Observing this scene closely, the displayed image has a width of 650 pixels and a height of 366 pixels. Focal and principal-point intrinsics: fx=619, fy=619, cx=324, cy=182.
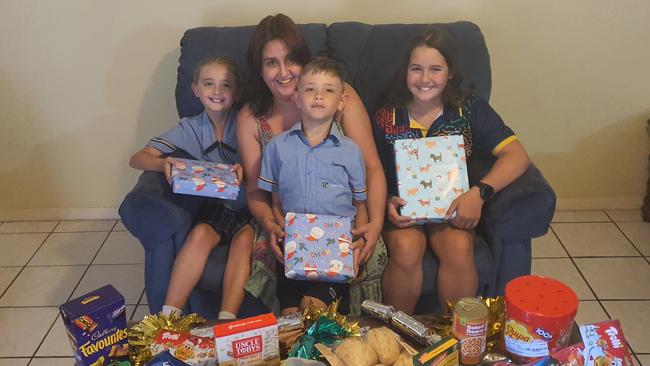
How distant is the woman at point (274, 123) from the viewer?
1.77 metres

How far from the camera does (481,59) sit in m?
2.03

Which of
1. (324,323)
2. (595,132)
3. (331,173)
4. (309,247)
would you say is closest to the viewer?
(324,323)

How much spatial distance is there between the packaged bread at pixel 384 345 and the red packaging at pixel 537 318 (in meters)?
0.24

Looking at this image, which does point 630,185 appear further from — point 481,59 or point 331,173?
point 331,173

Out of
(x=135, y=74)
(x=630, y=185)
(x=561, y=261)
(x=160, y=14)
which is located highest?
(x=160, y=14)

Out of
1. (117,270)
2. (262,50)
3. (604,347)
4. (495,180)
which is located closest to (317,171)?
(262,50)

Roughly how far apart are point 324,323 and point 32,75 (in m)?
1.77

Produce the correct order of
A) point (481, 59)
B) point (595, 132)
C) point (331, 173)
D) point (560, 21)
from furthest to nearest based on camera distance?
point (595, 132) < point (560, 21) < point (481, 59) < point (331, 173)

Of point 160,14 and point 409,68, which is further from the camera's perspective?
point 160,14

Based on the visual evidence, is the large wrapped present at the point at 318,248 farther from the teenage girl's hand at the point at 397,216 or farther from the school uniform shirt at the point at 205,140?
the school uniform shirt at the point at 205,140

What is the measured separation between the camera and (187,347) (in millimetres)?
1379

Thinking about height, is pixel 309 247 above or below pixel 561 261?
above

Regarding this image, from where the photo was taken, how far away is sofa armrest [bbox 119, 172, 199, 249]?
5.69 ft

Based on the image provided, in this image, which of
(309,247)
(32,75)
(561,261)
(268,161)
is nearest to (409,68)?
(268,161)
